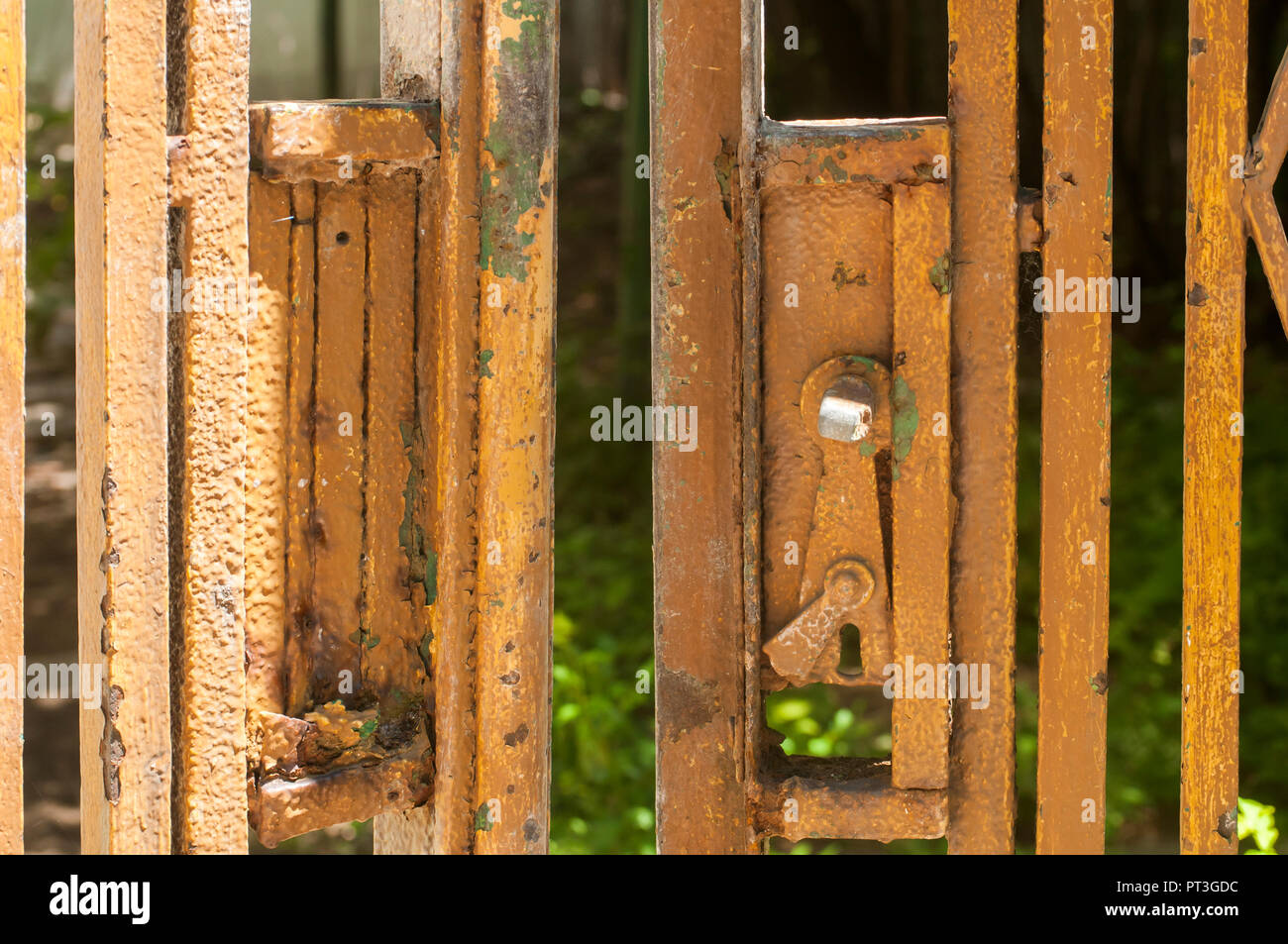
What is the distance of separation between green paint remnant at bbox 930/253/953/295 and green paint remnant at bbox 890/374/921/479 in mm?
136

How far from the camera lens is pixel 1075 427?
68.6 inches

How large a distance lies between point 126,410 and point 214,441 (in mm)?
112

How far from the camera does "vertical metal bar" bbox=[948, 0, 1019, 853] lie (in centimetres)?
173

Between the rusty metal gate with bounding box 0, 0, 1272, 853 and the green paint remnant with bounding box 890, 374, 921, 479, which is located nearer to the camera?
the rusty metal gate with bounding box 0, 0, 1272, 853

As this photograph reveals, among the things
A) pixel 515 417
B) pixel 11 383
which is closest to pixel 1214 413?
pixel 515 417

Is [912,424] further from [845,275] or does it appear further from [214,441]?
[214,441]

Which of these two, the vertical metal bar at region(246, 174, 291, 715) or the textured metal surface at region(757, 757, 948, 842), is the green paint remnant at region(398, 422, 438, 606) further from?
the textured metal surface at region(757, 757, 948, 842)

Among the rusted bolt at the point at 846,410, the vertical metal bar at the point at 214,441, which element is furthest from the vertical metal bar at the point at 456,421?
the rusted bolt at the point at 846,410

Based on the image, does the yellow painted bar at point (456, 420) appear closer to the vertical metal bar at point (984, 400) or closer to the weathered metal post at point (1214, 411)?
the vertical metal bar at point (984, 400)

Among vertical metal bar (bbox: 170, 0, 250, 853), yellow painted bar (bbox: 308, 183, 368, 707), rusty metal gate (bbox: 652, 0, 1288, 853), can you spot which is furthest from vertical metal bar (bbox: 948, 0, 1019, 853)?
vertical metal bar (bbox: 170, 0, 250, 853)

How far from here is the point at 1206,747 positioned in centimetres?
174

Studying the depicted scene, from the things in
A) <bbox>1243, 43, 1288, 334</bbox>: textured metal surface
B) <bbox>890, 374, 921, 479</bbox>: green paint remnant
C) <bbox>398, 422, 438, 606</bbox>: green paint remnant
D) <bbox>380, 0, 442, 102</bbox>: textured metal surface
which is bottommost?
<bbox>398, 422, 438, 606</bbox>: green paint remnant

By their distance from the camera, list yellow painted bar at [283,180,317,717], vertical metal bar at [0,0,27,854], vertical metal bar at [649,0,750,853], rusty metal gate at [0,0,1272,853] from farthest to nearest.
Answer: vertical metal bar at [649,0,750,853]
yellow painted bar at [283,180,317,717]
rusty metal gate at [0,0,1272,853]
vertical metal bar at [0,0,27,854]

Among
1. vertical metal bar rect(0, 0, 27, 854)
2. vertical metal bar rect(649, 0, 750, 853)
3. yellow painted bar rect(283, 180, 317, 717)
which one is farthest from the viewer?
vertical metal bar rect(649, 0, 750, 853)
